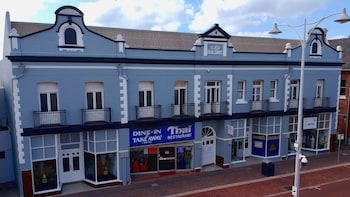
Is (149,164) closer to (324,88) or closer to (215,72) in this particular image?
(215,72)

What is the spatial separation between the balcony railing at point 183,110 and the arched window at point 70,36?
7355 mm

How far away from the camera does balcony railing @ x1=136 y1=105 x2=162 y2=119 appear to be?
16.9 m

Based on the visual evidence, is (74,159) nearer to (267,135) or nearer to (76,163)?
(76,163)

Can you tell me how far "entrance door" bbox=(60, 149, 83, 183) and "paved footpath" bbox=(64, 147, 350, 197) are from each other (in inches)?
66.4

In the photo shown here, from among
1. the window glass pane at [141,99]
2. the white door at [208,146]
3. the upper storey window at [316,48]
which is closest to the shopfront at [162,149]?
the white door at [208,146]

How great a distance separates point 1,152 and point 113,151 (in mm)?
7230

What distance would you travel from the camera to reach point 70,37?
14.7 metres

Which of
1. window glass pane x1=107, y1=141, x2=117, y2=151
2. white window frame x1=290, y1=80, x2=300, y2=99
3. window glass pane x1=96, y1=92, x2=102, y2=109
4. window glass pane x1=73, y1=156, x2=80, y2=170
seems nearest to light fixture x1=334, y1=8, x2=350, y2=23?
white window frame x1=290, y1=80, x2=300, y2=99

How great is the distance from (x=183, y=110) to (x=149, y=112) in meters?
2.43

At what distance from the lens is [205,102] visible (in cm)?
1894

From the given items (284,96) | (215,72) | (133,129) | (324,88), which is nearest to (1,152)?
(133,129)

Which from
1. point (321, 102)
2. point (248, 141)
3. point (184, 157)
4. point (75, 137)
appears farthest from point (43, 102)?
point (321, 102)

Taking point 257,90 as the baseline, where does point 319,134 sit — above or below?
below

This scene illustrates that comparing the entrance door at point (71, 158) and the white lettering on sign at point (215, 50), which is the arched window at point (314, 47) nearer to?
the white lettering on sign at point (215, 50)
